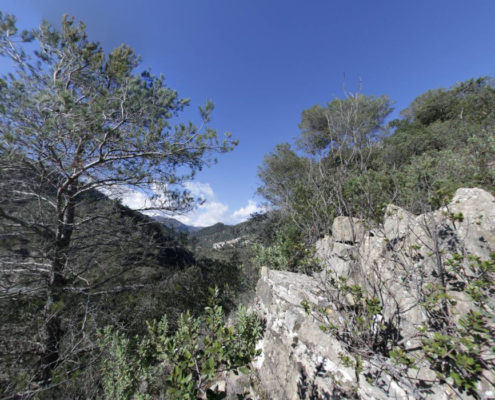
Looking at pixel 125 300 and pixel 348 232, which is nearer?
pixel 348 232

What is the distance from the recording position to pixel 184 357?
1.49m

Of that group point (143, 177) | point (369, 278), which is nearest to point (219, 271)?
point (143, 177)

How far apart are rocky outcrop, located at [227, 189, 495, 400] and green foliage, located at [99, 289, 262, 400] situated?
455mm

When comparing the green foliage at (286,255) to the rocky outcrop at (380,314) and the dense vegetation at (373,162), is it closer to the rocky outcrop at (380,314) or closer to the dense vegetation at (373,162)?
the dense vegetation at (373,162)

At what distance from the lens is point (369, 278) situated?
2379mm

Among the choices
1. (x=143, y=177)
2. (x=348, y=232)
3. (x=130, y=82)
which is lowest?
(x=348, y=232)

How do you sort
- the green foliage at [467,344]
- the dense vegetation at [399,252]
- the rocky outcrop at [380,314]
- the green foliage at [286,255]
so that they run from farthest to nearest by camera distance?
the green foliage at [286,255] < the rocky outcrop at [380,314] < the dense vegetation at [399,252] < the green foliage at [467,344]

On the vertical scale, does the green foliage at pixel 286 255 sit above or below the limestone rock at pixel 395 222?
below

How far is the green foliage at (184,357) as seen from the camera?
4.15ft

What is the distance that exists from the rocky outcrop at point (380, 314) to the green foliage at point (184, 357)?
45 centimetres

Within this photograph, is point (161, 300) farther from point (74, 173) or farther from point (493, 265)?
point (493, 265)

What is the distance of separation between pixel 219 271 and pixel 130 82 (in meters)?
5.83

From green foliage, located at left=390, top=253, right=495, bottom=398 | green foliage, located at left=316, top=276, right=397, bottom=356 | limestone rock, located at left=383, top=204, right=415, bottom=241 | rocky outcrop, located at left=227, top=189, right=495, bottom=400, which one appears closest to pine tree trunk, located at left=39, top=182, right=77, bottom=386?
rocky outcrop, located at left=227, top=189, right=495, bottom=400

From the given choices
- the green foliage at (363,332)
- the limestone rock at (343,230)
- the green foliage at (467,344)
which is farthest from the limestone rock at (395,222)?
the green foliage at (363,332)
